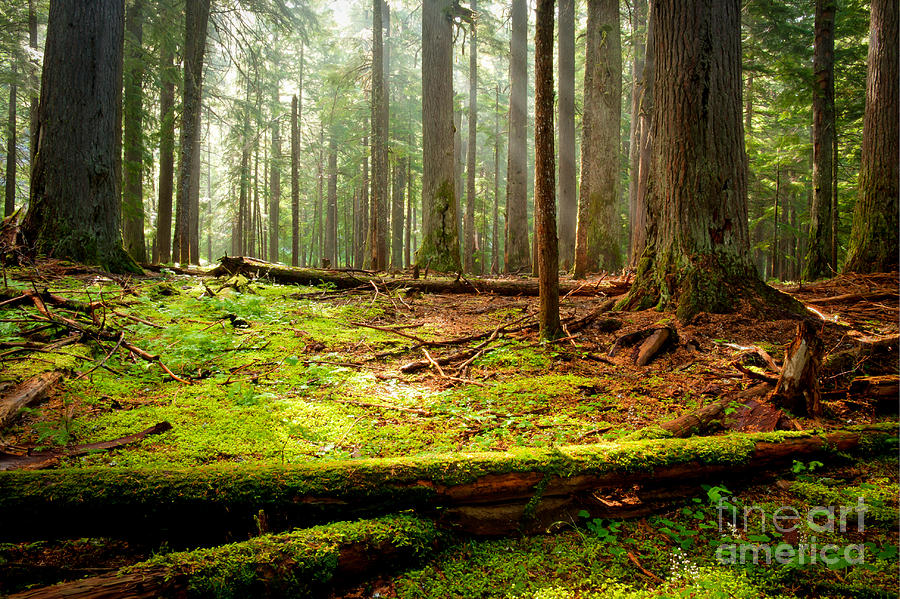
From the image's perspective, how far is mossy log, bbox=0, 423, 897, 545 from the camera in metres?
1.76

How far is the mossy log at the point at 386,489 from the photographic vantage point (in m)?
1.76

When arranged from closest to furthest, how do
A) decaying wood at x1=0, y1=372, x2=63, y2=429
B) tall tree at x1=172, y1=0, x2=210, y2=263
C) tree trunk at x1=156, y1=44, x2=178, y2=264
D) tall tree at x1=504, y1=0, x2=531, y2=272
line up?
decaying wood at x1=0, y1=372, x2=63, y2=429
tall tree at x1=172, y1=0, x2=210, y2=263
tree trunk at x1=156, y1=44, x2=178, y2=264
tall tree at x1=504, y1=0, x2=531, y2=272

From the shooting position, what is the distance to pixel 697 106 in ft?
16.8

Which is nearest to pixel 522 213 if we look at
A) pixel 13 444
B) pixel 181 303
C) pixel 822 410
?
pixel 181 303

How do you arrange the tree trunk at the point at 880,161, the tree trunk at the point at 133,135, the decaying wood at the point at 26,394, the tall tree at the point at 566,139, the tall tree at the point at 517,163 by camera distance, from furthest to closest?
the tall tree at the point at 517,163 → the tall tree at the point at 566,139 → the tree trunk at the point at 133,135 → the tree trunk at the point at 880,161 → the decaying wood at the point at 26,394

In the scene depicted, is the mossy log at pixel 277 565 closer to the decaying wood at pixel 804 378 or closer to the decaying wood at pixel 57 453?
the decaying wood at pixel 57 453

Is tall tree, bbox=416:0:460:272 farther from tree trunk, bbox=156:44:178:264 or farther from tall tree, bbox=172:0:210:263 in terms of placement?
tree trunk, bbox=156:44:178:264

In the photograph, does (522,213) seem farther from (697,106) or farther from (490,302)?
(697,106)

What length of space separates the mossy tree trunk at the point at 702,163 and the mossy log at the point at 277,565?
4260mm

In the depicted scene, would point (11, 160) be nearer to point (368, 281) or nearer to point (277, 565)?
point (368, 281)

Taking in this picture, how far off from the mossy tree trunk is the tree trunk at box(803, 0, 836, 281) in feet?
20.9

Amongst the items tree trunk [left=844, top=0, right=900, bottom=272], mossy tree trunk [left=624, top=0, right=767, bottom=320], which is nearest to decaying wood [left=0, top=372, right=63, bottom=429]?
mossy tree trunk [left=624, top=0, right=767, bottom=320]

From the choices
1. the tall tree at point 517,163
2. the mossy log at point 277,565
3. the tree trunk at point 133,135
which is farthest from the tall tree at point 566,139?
the mossy log at point 277,565

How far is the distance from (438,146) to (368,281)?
4762 millimetres
